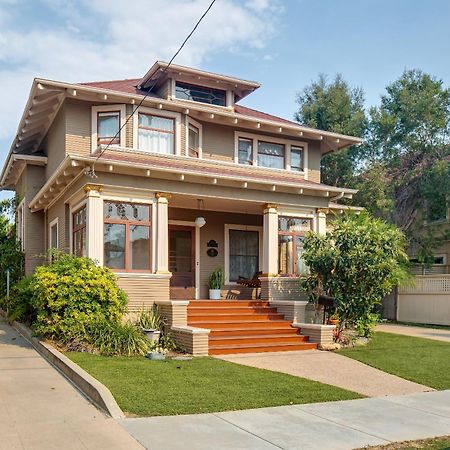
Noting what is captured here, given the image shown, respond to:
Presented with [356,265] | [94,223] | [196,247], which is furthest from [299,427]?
[196,247]

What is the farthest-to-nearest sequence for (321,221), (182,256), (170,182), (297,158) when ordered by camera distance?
(297,158) < (182,256) < (321,221) < (170,182)

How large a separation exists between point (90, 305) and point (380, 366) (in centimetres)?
593

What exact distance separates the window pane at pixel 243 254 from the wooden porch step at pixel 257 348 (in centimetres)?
509

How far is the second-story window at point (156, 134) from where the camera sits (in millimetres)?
14758

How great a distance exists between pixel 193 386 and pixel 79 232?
Result: 7.07 m

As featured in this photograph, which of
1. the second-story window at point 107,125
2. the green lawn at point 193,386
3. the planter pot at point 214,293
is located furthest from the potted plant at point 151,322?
the second-story window at point 107,125

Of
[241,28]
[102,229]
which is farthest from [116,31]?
[102,229]

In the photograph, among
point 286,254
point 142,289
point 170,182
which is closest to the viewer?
point 142,289

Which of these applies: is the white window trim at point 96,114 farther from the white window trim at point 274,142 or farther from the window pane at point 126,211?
the white window trim at point 274,142

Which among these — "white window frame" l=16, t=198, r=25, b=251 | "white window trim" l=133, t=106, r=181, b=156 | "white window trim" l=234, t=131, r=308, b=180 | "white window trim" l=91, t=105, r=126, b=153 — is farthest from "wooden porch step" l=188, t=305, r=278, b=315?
"white window frame" l=16, t=198, r=25, b=251

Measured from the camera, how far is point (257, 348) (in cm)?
1209

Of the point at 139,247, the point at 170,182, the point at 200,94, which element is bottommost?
the point at 139,247

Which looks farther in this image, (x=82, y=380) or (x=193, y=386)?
(x=193, y=386)

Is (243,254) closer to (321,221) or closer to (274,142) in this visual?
(321,221)
